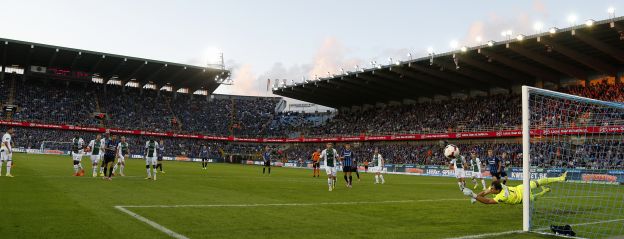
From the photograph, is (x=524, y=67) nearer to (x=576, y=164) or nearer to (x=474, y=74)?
(x=474, y=74)

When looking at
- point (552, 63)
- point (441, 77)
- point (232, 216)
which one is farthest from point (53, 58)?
point (232, 216)

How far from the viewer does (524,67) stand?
41562 mm

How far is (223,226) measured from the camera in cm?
831

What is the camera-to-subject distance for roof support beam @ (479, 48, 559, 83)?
129 feet

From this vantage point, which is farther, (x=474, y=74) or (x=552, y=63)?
(x=474, y=74)

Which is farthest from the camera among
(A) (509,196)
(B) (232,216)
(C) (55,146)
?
(C) (55,146)

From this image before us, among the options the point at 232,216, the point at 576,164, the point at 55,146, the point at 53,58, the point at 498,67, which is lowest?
the point at 232,216

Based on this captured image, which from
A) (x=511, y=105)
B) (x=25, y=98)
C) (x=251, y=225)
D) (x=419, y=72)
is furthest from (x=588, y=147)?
(x=25, y=98)

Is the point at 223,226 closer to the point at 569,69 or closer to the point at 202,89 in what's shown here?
the point at 569,69

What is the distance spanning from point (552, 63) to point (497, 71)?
5419 millimetres

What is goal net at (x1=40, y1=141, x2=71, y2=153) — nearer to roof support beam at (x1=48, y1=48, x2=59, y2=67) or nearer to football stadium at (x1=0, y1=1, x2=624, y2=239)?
football stadium at (x1=0, y1=1, x2=624, y2=239)

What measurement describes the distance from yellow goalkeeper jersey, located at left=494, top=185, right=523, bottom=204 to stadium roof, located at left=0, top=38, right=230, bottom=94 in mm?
56983

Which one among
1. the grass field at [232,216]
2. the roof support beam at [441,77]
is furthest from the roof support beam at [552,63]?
the grass field at [232,216]

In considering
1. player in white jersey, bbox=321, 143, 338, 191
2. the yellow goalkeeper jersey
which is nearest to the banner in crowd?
player in white jersey, bbox=321, 143, 338, 191
